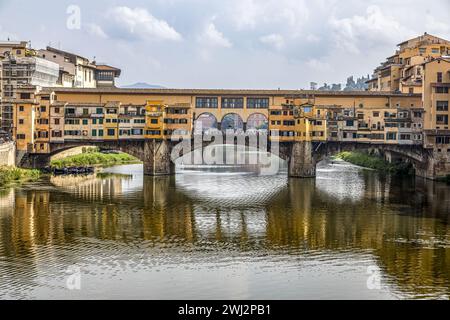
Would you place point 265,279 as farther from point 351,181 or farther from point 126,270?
point 351,181

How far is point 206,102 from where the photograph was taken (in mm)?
60562

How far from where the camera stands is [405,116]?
5809 centimetres

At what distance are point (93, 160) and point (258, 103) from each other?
1790 centimetres

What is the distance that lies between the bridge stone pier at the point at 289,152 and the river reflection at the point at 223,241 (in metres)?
6.71

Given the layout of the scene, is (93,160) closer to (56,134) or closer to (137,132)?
(56,134)

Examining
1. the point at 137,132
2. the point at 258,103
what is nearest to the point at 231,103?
the point at 258,103

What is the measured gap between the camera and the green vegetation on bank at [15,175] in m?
49.2

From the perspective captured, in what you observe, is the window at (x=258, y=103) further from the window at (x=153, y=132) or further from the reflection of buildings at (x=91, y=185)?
the reflection of buildings at (x=91, y=185)

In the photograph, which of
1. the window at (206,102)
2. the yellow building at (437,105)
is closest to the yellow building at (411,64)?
the yellow building at (437,105)

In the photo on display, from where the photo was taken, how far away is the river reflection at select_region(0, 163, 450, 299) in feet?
75.4

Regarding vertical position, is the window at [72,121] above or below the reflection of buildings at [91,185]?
above
